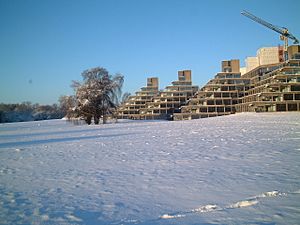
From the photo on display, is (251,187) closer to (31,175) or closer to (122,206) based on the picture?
(122,206)

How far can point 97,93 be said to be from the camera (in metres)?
40.8

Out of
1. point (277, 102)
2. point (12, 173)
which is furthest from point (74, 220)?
point (277, 102)

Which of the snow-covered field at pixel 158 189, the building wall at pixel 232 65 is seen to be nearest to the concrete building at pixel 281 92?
the building wall at pixel 232 65

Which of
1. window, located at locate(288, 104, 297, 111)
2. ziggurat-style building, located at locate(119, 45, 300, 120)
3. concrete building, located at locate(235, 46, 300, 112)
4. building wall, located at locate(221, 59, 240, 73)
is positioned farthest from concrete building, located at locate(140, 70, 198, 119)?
window, located at locate(288, 104, 297, 111)

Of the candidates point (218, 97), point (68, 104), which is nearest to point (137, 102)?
point (218, 97)

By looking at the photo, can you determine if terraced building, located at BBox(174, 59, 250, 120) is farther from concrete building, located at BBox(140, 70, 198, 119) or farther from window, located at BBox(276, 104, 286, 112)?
window, located at BBox(276, 104, 286, 112)

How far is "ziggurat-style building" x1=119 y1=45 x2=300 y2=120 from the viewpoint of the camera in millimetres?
53656

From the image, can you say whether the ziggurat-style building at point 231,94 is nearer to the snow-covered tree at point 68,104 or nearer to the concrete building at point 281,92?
the concrete building at point 281,92

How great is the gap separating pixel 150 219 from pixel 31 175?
5088mm

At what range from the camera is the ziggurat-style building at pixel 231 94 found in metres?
53.7

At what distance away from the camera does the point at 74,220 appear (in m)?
4.41

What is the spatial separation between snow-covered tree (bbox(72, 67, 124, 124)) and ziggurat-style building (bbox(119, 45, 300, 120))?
30593 millimetres

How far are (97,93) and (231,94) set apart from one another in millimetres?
41544

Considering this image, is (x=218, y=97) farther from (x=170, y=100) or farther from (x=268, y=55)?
(x=268, y=55)
